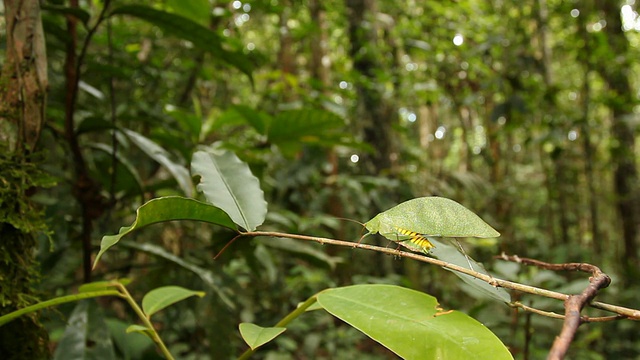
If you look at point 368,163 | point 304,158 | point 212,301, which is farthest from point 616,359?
point 212,301

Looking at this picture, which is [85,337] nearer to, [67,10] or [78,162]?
[78,162]

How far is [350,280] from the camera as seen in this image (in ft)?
7.35

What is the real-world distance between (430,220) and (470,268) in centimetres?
8

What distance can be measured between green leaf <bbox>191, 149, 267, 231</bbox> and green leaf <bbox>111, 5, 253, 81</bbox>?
0.37m

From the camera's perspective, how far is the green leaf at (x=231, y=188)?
0.50 m

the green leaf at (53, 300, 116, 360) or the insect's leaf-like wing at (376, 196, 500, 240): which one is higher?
the insect's leaf-like wing at (376, 196, 500, 240)

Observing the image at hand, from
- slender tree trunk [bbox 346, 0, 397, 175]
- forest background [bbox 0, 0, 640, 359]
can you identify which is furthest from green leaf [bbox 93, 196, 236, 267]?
slender tree trunk [bbox 346, 0, 397, 175]

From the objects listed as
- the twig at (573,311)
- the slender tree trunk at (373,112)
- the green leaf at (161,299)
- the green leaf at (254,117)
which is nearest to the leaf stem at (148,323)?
the green leaf at (161,299)

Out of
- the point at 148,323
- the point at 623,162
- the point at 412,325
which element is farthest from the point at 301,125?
the point at 623,162

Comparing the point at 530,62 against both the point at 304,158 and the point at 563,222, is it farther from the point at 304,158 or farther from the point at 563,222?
the point at 304,158

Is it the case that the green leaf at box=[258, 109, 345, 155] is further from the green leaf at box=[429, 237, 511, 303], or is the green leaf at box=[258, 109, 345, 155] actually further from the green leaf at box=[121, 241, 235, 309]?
the green leaf at box=[429, 237, 511, 303]

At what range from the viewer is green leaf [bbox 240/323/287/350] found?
1.48 ft

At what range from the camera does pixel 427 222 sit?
41 cm

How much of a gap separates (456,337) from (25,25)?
28.0 inches
